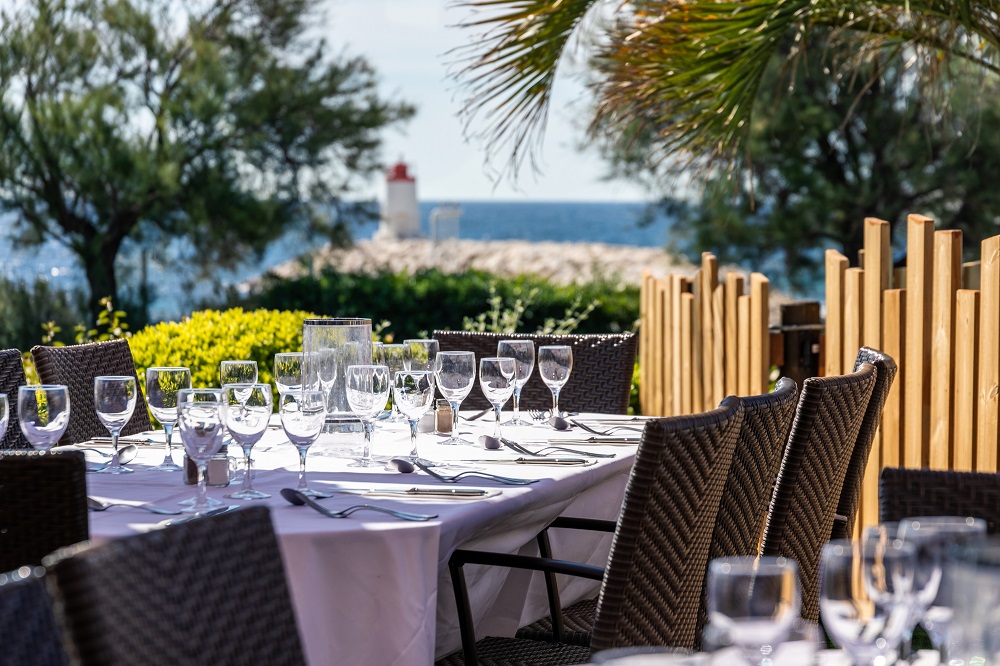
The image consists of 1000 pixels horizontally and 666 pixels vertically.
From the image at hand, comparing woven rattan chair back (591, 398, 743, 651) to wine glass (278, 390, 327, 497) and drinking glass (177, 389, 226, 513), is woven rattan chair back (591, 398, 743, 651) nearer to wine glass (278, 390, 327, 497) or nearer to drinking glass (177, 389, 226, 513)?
wine glass (278, 390, 327, 497)

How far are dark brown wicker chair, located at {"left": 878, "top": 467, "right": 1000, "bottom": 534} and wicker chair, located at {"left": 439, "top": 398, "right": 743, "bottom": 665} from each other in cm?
36

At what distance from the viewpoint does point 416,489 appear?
2.63 metres

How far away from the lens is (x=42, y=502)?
210 centimetres

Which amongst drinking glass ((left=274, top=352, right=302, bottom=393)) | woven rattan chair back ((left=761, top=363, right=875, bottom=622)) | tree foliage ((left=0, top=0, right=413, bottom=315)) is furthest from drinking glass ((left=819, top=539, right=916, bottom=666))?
tree foliage ((left=0, top=0, right=413, bottom=315))

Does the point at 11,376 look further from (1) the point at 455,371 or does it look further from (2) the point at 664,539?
(2) the point at 664,539

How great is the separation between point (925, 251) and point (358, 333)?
2.31 metres

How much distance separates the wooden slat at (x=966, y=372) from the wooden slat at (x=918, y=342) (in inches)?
5.5

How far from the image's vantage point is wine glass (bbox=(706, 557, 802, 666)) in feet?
4.33

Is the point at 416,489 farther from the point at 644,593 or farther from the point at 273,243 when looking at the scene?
the point at 273,243

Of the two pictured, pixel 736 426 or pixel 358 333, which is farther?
pixel 358 333

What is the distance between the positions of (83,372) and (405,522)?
2.10 metres

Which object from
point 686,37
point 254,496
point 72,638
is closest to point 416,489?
point 254,496

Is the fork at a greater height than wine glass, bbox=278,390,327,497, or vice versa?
wine glass, bbox=278,390,327,497

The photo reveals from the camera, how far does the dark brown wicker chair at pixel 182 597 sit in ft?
4.56
